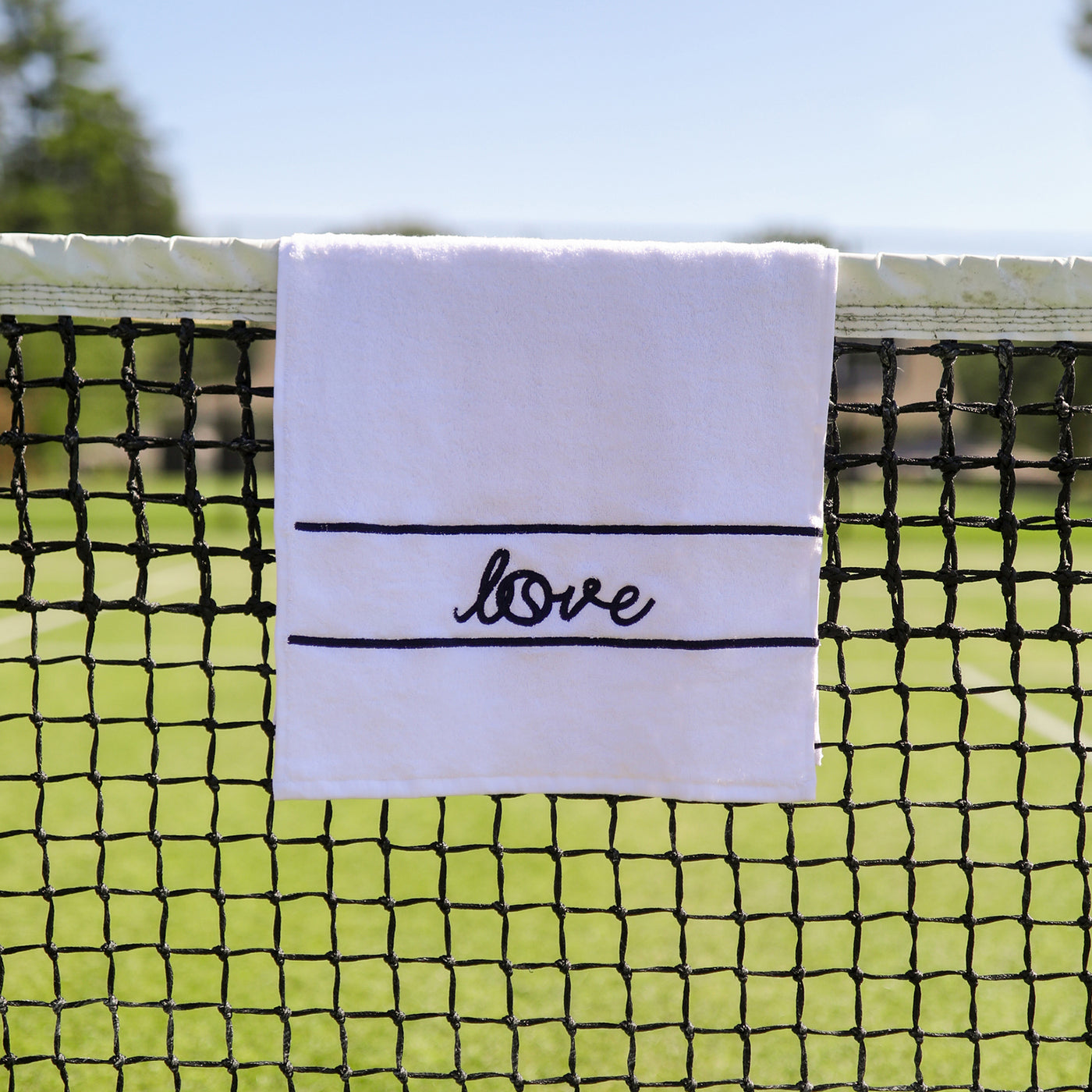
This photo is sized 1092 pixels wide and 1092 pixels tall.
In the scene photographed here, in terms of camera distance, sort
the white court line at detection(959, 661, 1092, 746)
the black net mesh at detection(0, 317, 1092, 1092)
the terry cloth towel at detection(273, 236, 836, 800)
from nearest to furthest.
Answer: the terry cloth towel at detection(273, 236, 836, 800)
the black net mesh at detection(0, 317, 1092, 1092)
the white court line at detection(959, 661, 1092, 746)

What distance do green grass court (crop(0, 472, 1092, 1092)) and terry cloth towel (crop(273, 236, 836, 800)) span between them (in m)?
0.15

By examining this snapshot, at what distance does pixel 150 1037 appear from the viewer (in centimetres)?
156

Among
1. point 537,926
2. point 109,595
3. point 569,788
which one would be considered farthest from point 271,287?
point 109,595

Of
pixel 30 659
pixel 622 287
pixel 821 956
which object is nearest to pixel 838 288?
pixel 622 287

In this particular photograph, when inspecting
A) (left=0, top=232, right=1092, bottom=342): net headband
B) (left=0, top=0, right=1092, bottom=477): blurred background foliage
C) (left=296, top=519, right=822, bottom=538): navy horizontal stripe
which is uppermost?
(left=0, top=0, right=1092, bottom=477): blurred background foliage

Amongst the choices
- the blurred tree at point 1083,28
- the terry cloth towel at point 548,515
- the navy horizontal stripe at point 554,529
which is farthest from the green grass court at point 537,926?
the blurred tree at point 1083,28

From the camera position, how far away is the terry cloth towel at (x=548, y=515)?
979mm

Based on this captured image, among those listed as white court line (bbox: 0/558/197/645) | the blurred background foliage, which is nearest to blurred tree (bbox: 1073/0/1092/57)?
the blurred background foliage

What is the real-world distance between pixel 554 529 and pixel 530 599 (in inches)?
2.8

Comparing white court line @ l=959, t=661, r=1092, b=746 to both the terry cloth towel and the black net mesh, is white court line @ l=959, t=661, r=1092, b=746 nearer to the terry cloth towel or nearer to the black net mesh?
the black net mesh

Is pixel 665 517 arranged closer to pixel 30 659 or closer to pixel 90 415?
pixel 30 659

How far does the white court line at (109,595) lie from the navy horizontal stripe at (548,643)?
2.86 m

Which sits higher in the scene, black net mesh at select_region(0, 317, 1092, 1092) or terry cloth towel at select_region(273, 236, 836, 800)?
terry cloth towel at select_region(273, 236, 836, 800)

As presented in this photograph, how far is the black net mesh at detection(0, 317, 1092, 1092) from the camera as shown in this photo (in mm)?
1115
